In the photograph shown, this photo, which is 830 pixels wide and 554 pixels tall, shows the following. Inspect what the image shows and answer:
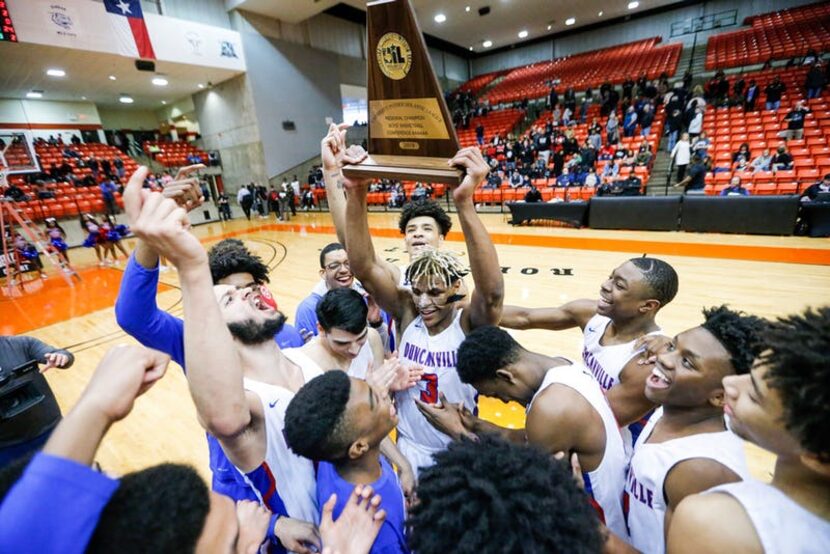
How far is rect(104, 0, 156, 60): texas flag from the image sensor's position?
11320mm

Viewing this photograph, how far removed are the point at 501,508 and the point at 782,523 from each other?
1.92 ft

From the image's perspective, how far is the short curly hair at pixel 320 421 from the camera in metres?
1.16

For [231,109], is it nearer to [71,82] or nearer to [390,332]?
[71,82]

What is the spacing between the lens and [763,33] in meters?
15.6

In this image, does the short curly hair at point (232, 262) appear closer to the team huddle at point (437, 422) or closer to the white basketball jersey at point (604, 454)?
the team huddle at point (437, 422)

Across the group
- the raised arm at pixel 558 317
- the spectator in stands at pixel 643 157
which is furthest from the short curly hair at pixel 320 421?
the spectator in stands at pixel 643 157

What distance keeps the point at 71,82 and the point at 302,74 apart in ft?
28.9

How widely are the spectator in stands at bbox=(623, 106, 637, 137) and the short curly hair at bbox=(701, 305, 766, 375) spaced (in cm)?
1359

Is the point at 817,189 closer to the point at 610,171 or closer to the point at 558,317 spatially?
the point at 610,171

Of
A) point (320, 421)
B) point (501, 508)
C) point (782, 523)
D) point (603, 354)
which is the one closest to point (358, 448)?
point (320, 421)

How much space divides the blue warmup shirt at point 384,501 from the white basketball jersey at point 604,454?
0.60 metres

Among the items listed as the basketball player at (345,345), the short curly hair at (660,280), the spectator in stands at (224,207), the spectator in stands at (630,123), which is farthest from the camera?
the spectator in stands at (224,207)

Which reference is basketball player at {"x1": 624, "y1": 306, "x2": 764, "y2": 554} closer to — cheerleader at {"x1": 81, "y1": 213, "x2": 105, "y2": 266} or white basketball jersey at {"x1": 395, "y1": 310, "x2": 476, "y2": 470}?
white basketball jersey at {"x1": 395, "y1": 310, "x2": 476, "y2": 470}

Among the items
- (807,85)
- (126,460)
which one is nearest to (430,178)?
(126,460)
